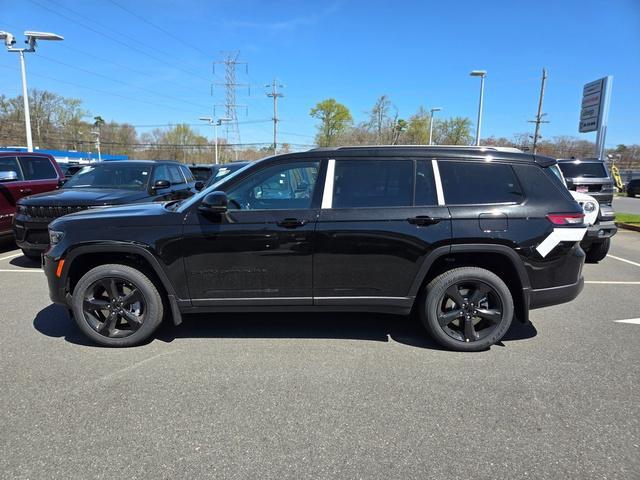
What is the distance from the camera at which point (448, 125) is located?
5825 cm

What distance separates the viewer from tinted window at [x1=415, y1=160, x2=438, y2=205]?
3.68 metres

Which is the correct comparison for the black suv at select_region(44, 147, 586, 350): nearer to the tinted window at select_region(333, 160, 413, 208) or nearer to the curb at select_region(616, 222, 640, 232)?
the tinted window at select_region(333, 160, 413, 208)

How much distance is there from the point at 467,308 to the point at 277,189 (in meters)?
2.07

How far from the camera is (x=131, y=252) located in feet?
12.1

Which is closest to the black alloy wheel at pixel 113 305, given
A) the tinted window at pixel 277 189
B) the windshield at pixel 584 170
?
the tinted window at pixel 277 189

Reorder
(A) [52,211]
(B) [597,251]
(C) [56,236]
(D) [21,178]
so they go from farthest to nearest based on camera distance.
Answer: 1. (D) [21,178]
2. (B) [597,251]
3. (A) [52,211]
4. (C) [56,236]

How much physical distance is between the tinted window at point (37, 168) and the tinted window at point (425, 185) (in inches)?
329

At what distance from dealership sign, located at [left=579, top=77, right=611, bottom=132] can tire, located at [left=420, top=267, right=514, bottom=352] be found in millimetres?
21946

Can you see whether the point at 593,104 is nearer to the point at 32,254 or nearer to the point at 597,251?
the point at 597,251

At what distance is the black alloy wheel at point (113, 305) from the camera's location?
12.5ft

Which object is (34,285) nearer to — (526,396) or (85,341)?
(85,341)

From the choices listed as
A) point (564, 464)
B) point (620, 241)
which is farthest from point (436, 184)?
point (620, 241)

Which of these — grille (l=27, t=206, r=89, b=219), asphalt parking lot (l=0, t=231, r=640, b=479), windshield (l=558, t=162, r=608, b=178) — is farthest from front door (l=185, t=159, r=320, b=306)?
windshield (l=558, t=162, r=608, b=178)

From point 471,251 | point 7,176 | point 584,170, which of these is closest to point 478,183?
point 471,251
